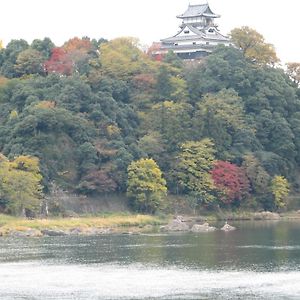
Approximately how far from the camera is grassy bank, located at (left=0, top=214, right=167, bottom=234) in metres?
81.3

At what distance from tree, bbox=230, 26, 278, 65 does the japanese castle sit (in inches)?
153

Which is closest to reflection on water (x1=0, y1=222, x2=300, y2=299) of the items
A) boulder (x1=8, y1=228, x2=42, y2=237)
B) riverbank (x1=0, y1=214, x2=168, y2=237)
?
boulder (x1=8, y1=228, x2=42, y2=237)

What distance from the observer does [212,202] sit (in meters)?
100

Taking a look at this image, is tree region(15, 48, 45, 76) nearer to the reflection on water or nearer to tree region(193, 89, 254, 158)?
tree region(193, 89, 254, 158)

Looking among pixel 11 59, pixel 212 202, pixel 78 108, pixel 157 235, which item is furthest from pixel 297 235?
pixel 11 59

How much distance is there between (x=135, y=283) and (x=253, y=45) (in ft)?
220

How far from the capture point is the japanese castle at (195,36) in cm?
12556

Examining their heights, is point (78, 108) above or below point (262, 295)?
above

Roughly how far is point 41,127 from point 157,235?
17107 mm

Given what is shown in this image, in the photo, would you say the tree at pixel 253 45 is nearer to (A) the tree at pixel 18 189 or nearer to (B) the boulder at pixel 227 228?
(B) the boulder at pixel 227 228

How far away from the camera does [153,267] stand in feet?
206

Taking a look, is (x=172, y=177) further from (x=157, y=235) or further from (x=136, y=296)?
(x=136, y=296)

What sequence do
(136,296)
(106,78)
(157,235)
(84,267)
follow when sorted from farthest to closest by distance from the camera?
(106,78), (157,235), (84,267), (136,296)

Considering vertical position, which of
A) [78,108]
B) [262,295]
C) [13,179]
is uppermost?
[78,108]
